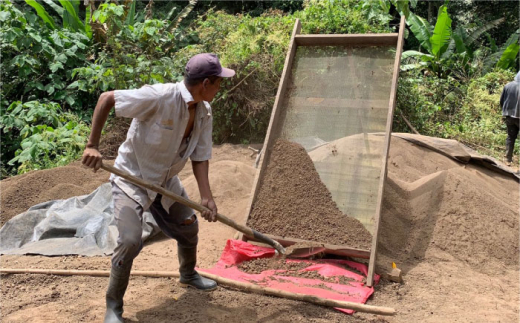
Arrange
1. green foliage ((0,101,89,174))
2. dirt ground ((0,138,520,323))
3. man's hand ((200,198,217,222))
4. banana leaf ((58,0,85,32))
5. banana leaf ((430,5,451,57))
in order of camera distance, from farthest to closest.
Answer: banana leaf ((430,5,451,57)) → banana leaf ((58,0,85,32)) → green foliage ((0,101,89,174)) → dirt ground ((0,138,520,323)) → man's hand ((200,198,217,222))

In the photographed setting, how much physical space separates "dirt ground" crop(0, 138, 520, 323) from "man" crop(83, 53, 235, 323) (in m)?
0.50

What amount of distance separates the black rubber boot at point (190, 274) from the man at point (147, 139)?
46 cm

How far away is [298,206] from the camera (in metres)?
4.46

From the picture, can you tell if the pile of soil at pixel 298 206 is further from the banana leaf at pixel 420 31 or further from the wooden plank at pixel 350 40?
the banana leaf at pixel 420 31

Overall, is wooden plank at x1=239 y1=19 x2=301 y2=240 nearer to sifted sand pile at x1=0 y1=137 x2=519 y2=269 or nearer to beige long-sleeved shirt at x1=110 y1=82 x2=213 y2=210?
sifted sand pile at x1=0 y1=137 x2=519 y2=269

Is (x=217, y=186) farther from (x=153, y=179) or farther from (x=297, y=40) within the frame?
(x=153, y=179)

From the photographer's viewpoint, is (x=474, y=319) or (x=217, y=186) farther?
(x=217, y=186)

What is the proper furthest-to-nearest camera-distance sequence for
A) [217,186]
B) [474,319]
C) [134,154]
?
[217,186]
[474,319]
[134,154]

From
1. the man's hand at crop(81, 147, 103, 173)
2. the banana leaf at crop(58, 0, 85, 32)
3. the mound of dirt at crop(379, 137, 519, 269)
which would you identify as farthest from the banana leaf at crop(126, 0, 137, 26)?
the man's hand at crop(81, 147, 103, 173)

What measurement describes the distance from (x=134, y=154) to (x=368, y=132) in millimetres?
2351

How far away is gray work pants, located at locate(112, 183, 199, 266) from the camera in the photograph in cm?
293

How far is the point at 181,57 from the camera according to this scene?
8766 mm

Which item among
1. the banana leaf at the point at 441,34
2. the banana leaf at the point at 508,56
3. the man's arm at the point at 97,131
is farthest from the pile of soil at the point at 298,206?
the banana leaf at the point at 508,56

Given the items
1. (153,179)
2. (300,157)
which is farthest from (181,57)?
(153,179)
